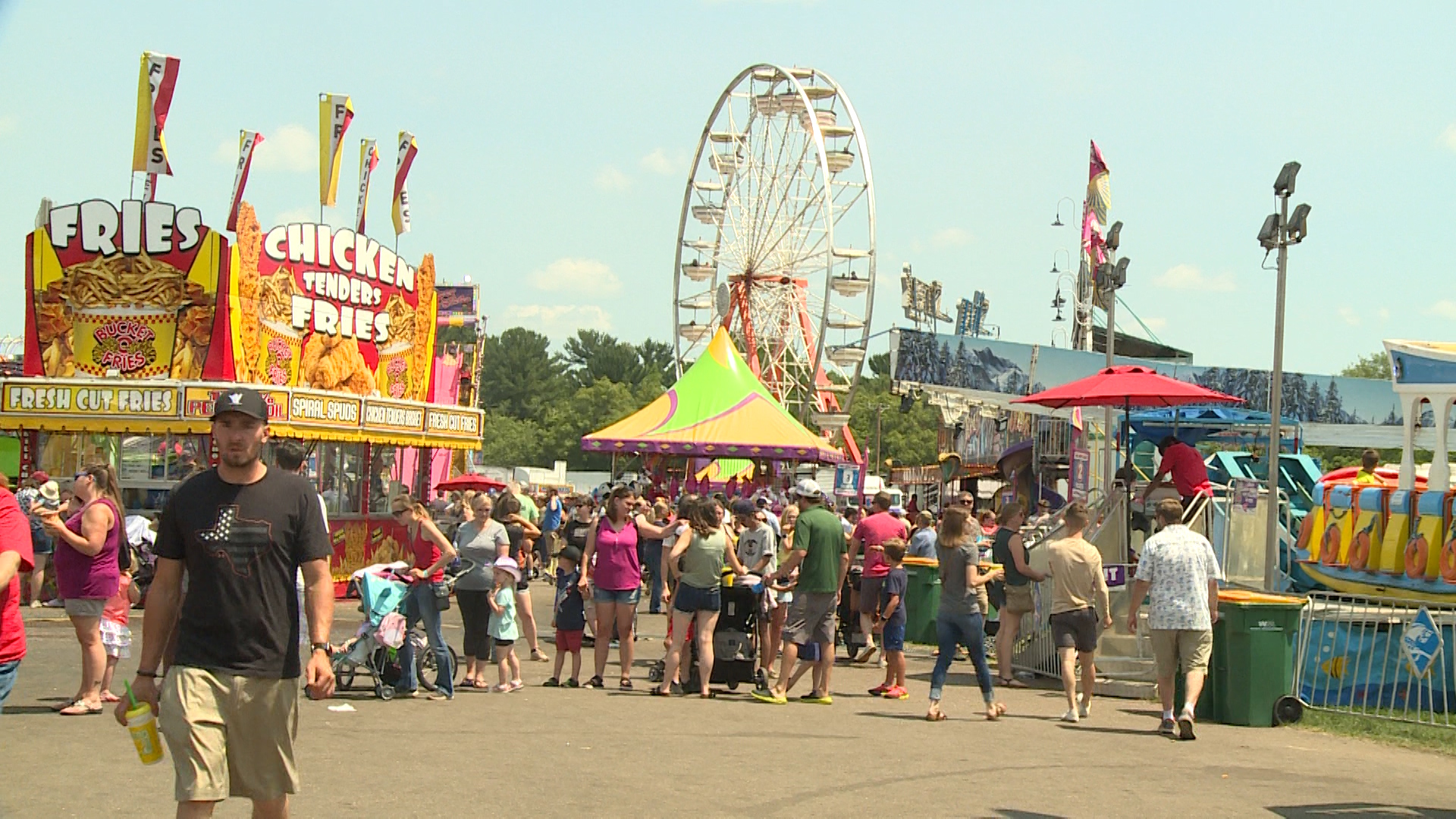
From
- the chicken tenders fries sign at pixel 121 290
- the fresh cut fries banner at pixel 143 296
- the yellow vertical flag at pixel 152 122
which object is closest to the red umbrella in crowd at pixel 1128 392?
the fresh cut fries banner at pixel 143 296

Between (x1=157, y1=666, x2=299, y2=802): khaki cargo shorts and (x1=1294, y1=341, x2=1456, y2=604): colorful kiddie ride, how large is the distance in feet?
36.0

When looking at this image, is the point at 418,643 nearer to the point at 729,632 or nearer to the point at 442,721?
the point at 442,721

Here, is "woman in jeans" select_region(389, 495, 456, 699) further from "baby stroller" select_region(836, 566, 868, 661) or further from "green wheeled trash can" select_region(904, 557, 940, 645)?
"green wheeled trash can" select_region(904, 557, 940, 645)

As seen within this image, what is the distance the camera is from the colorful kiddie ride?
532 inches

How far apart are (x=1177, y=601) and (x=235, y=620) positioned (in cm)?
738

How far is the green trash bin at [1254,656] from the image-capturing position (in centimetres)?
1128

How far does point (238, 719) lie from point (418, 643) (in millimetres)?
6538

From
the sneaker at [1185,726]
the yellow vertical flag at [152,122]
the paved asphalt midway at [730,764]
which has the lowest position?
the paved asphalt midway at [730,764]

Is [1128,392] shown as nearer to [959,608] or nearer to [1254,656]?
[1254,656]

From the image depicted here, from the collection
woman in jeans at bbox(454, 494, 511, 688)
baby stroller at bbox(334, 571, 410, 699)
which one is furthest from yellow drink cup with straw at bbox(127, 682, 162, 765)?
woman in jeans at bbox(454, 494, 511, 688)

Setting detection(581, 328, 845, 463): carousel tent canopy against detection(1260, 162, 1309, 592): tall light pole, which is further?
detection(581, 328, 845, 463): carousel tent canopy

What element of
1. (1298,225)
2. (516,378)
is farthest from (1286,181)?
(516,378)

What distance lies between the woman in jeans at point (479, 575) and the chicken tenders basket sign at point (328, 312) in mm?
10086

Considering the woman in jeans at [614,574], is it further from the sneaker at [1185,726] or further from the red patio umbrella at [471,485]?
the red patio umbrella at [471,485]
